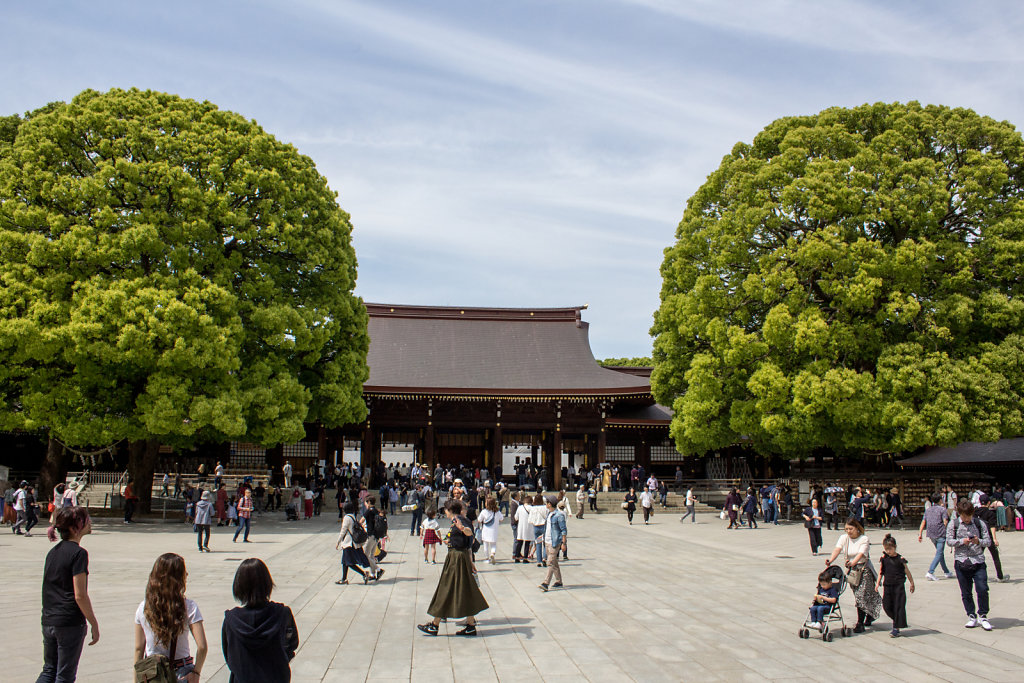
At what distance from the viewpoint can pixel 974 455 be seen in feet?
90.6

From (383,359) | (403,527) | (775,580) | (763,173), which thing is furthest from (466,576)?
(383,359)

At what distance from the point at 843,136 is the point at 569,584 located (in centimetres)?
1905

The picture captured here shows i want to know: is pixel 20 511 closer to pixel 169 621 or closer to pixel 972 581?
pixel 169 621

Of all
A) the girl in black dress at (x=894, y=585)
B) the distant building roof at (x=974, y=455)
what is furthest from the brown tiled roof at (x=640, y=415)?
the girl in black dress at (x=894, y=585)

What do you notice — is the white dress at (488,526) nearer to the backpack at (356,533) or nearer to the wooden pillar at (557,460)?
the backpack at (356,533)

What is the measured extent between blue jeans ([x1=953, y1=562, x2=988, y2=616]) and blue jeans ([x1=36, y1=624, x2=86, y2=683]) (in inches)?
372

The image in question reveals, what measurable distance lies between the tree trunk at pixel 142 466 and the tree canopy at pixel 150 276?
2.34 ft

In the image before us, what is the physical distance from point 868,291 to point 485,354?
20265 mm

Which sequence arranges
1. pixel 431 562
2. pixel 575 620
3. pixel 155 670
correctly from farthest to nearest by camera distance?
pixel 431 562, pixel 575 620, pixel 155 670

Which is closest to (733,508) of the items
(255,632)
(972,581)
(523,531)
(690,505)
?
(690,505)

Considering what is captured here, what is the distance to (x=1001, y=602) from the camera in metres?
11.3

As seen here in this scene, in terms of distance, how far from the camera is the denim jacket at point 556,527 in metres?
12.8

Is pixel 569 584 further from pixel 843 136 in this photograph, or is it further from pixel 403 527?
pixel 843 136

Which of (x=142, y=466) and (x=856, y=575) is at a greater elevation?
(x=142, y=466)
